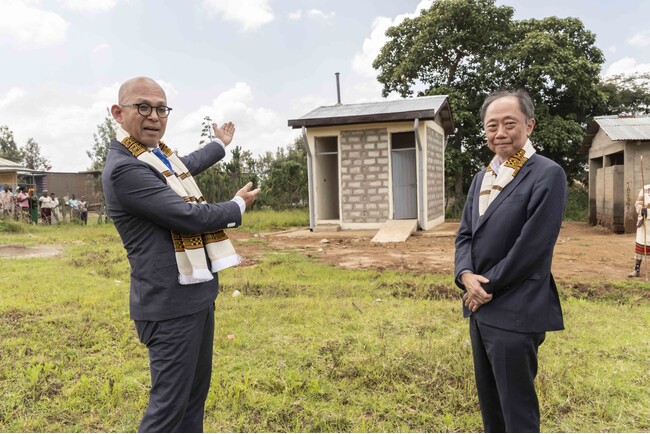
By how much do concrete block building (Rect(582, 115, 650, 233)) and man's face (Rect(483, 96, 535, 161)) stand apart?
10242 millimetres

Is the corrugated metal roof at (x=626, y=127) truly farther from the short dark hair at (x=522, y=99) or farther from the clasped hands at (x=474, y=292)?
the clasped hands at (x=474, y=292)

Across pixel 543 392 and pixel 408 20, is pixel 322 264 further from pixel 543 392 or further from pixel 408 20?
pixel 408 20

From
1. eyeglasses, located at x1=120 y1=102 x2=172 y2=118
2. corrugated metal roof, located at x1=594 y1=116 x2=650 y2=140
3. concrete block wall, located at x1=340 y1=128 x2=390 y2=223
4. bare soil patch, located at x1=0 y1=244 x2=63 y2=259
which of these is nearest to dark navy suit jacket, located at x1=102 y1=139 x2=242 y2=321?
eyeglasses, located at x1=120 y1=102 x2=172 y2=118

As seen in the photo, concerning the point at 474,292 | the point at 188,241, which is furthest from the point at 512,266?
→ the point at 188,241

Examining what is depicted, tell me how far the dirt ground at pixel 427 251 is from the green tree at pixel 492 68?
624 centimetres

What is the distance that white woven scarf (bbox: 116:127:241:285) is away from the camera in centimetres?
201

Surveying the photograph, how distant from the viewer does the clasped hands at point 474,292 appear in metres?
2.07

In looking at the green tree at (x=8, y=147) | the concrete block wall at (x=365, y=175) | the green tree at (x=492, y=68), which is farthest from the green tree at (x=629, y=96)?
the green tree at (x=8, y=147)

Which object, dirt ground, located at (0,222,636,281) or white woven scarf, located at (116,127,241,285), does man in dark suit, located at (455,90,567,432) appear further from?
dirt ground, located at (0,222,636,281)

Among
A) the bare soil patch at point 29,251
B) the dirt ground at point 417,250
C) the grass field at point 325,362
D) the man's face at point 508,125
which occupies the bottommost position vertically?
the grass field at point 325,362

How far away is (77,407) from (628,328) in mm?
4395

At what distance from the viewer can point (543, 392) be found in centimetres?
308

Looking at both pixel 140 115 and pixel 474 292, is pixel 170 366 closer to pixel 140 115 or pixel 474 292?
pixel 140 115

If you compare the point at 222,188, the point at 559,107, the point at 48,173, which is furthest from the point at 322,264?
the point at 48,173
